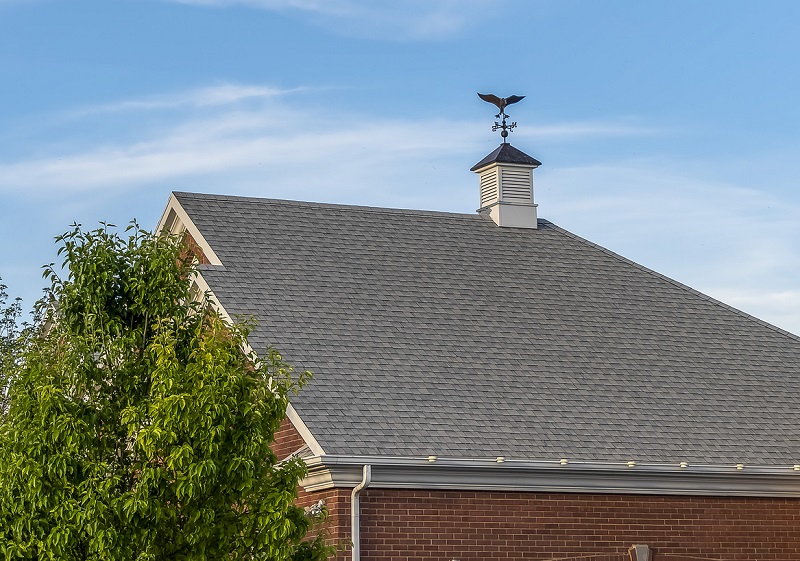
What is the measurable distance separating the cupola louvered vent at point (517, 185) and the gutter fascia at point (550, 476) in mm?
8220

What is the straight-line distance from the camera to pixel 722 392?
66.1 ft

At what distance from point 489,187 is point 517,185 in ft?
1.74

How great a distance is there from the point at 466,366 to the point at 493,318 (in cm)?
180

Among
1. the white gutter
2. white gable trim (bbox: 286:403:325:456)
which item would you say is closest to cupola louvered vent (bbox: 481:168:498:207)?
white gable trim (bbox: 286:403:325:456)

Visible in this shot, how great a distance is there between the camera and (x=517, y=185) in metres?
25.3

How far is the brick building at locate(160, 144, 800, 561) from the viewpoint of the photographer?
16781mm

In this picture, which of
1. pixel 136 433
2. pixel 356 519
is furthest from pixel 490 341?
pixel 136 433

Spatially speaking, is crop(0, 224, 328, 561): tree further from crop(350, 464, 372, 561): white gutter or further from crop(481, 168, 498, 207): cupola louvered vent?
crop(481, 168, 498, 207): cupola louvered vent

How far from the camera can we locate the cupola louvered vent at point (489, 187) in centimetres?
2520

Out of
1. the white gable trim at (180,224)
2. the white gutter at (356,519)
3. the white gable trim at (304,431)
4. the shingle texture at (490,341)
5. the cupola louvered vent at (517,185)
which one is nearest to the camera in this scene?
the white gable trim at (304,431)

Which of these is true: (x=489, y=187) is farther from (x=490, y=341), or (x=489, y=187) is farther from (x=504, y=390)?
(x=504, y=390)

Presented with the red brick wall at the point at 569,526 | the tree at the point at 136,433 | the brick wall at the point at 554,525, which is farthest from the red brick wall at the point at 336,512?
the tree at the point at 136,433

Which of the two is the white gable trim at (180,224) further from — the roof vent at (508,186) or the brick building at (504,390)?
the roof vent at (508,186)

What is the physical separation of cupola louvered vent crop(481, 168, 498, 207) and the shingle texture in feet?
3.33
